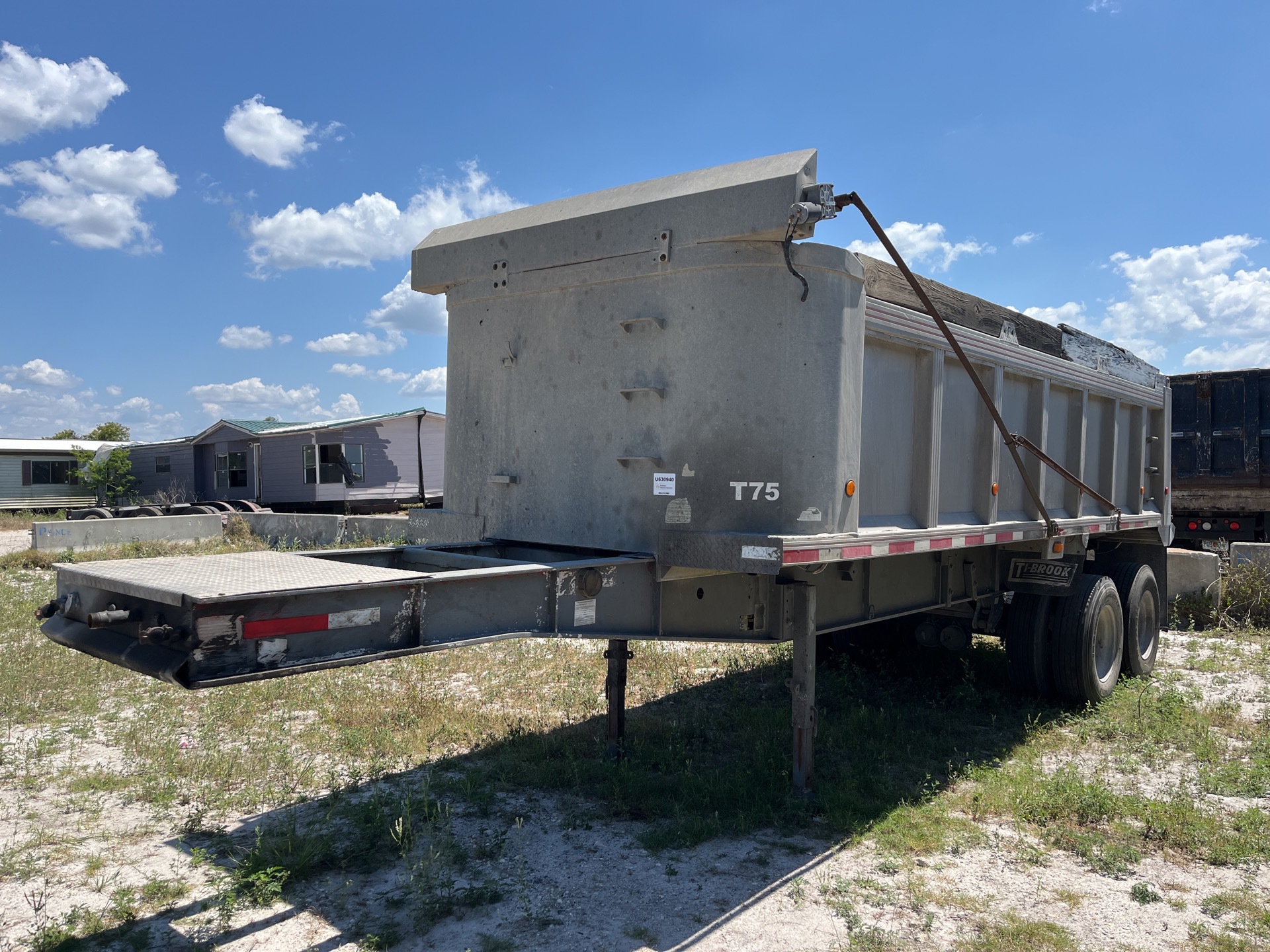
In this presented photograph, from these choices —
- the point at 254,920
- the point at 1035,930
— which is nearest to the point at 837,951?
the point at 1035,930

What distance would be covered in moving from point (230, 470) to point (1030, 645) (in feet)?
95.5

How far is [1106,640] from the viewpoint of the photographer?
287 inches

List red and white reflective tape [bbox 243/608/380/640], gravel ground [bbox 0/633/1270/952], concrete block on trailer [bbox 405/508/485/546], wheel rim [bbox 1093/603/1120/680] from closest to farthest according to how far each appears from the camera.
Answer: red and white reflective tape [bbox 243/608/380/640], gravel ground [bbox 0/633/1270/952], concrete block on trailer [bbox 405/508/485/546], wheel rim [bbox 1093/603/1120/680]

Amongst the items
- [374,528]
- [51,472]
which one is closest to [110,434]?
[51,472]

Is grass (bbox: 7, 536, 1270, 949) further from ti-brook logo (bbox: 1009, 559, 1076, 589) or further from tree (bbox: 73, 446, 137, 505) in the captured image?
tree (bbox: 73, 446, 137, 505)

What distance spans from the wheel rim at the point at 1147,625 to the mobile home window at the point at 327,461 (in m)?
23.7

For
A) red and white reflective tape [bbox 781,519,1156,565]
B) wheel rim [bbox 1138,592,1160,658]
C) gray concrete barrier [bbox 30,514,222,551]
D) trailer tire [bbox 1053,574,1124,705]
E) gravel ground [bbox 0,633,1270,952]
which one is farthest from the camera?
gray concrete barrier [bbox 30,514,222,551]

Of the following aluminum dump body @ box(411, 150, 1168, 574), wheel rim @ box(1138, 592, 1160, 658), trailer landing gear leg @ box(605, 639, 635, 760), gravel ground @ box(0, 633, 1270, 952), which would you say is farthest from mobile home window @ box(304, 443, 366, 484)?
wheel rim @ box(1138, 592, 1160, 658)

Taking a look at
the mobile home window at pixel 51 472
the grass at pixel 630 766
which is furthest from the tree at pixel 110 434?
the grass at pixel 630 766

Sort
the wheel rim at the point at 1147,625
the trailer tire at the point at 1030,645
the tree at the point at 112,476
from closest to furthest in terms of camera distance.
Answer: the trailer tire at the point at 1030,645 → the wheel rim at the point at 1147,625 → the tree at the point at 112,476

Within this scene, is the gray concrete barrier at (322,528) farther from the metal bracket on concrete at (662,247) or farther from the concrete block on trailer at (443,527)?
the metal bracket on concrete at (662,247)

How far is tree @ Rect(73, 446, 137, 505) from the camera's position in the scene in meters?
33.6

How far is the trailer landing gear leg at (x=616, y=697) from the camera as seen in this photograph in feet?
18.2

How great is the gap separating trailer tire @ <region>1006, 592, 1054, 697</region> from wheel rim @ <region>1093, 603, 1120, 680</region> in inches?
16.0
